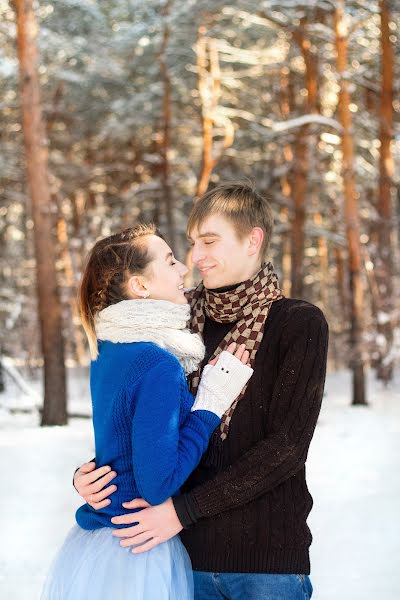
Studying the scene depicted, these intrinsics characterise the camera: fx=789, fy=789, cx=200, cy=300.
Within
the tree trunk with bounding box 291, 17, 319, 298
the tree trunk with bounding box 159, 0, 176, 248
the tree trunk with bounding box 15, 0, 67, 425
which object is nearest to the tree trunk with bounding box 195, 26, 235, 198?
the tree trunk with bounding box 159, 0, 176, 248

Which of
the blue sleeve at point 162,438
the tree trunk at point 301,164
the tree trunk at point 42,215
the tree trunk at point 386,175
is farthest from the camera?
the tree trunk at point 301,164

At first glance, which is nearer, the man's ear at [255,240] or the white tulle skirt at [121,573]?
the white tulle skirt at [121,573]

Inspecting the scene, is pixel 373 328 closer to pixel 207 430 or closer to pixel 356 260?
pixel 356 260

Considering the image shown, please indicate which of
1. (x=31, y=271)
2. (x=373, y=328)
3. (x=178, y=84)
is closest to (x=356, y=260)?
(x=373, y=328)

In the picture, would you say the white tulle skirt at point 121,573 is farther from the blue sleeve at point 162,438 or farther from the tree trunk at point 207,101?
the tree trunk at point 207,101

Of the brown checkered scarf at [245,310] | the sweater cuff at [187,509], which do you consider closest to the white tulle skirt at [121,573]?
the sweater cuff at [187,509]

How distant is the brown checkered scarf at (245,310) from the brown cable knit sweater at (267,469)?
0.03 m

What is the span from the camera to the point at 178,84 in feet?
60.1

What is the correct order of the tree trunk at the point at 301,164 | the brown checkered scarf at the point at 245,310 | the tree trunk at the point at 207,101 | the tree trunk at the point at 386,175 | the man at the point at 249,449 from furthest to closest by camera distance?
the tree trunk at the point at 207,101
the tree trunk at the point at 301,164
the tree trunk at the point at 386,175
the brown checkered scarf at the point at 245,310
the man at the point at 249,449

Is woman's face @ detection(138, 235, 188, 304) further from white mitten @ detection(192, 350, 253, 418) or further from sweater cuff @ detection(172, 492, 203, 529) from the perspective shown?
sweater cuff @ detection(172, 492, 203, 529)

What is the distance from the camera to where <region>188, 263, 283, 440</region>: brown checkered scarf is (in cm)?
229

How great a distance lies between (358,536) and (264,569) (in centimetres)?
422

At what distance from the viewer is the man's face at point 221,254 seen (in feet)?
7.73

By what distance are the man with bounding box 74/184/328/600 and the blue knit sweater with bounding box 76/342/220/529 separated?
0.07m
